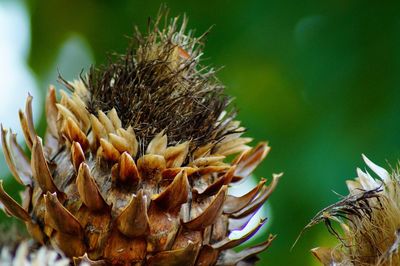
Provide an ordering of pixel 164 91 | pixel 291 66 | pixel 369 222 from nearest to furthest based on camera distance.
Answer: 1. pixel 369 222
2. pixel 164 91
3. pixel 291 66

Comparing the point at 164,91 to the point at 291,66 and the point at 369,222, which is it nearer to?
the point at 369,222

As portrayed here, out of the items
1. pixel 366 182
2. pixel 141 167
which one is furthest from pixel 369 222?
pixel 141 167

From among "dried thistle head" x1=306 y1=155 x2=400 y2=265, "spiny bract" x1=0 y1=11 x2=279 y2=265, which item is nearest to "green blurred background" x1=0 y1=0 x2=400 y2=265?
"spiny bract" x1=0 y1=11 x2=279 y2=265

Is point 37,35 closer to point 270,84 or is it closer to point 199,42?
point 270,84

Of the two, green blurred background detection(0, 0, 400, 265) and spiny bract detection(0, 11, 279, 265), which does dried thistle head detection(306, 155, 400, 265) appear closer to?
spiny bract detection(0, 11, 279, 265)

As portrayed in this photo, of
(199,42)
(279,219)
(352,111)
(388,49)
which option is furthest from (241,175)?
(388,49)

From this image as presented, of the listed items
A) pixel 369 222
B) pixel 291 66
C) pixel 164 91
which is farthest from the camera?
pixel 291 66

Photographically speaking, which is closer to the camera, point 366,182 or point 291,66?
point 366,182

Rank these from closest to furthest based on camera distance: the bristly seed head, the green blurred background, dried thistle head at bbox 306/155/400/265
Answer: dried thistle head at bbox 306/155/400/265 → the bristly seed head → the green blurred background
